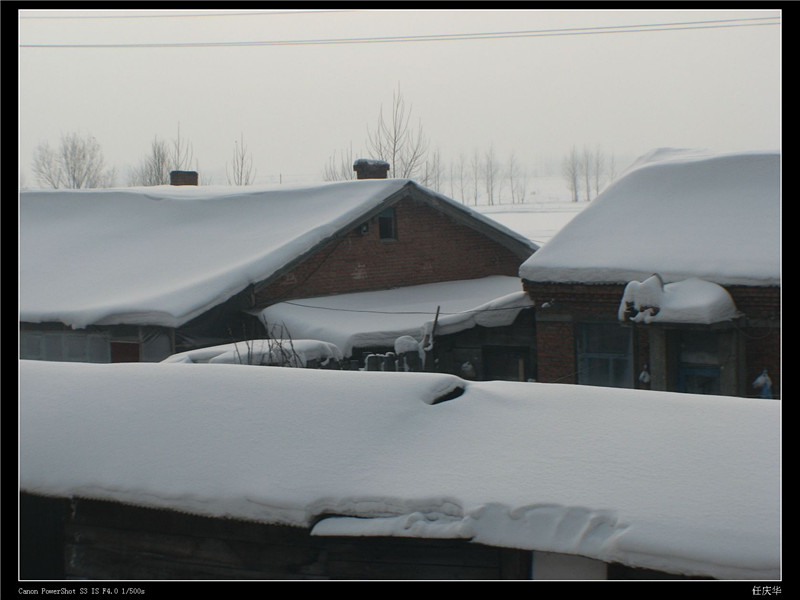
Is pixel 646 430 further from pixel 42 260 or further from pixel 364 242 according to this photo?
pixel 42 260

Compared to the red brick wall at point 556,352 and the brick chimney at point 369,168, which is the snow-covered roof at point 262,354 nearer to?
the red brick wall at point 556,352

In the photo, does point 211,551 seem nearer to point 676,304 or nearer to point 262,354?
point 262,354

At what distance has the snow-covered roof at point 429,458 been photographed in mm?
3795

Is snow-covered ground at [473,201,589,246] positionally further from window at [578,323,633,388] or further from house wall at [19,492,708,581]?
house wall at [19,492,708,581]

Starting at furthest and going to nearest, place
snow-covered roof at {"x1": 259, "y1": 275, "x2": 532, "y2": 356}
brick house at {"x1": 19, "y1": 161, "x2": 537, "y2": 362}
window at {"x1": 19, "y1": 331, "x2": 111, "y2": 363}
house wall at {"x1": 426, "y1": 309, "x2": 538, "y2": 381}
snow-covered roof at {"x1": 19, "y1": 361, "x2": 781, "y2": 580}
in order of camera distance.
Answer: window at {"x1": 19, "y1": 331, "x2": 111, "y2": 363} < brick house at {"x1": 19, "y1": 161, "x2": 537, "y2": 362} < house wall at {"x1": 426, "y1": 309, "x2": 538, "y2": 381} < snow-covered roof at {"x1": 259, "y1": 275, "x2": 532, "y2": 356} < snow-covered roof at {"x1": 19, "y1": 361, "x2": 781, "y2": 580}

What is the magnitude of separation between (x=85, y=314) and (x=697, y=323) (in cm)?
959

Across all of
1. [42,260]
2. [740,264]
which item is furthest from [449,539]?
[42,260]

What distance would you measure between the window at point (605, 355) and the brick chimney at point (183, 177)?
1703 centimetres

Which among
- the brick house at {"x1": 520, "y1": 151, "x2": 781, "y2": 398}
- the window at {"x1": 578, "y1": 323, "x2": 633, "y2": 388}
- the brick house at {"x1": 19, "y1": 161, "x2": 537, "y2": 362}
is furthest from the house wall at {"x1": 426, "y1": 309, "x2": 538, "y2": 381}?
the brick house at {"x1": 19, "y1": 161, "x2": 537, "y2": 362}

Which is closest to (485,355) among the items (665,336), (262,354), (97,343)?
(665,336)

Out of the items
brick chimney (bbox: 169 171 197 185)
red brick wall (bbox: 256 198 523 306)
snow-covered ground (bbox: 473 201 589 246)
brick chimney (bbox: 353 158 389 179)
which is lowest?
red brick wall (bbox: 256 198 523 306)

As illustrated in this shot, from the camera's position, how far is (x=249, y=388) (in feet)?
16.6

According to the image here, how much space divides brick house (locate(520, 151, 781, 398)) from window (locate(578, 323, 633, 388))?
1 cm

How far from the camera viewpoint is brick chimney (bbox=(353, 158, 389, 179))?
2097 cm
